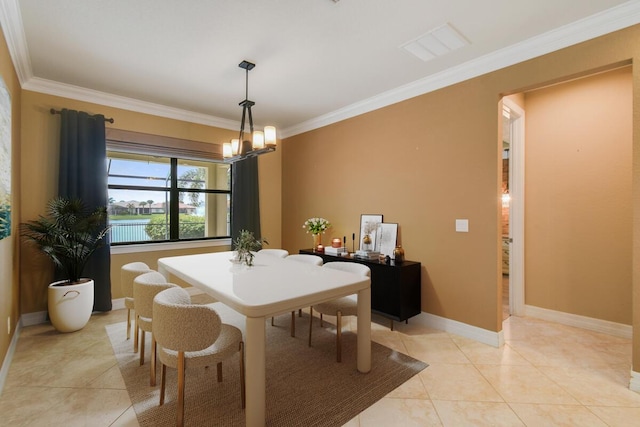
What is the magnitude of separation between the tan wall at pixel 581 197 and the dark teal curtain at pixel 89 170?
529cm

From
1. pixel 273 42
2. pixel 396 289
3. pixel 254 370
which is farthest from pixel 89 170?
pixel 396 289

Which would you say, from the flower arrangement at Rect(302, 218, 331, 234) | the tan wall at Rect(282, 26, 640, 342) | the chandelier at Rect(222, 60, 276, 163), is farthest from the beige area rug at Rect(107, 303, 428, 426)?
the chandelier at Rect(222, 60, 276, 163)

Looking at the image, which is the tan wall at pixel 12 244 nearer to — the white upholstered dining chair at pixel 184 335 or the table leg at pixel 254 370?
the white upholstered dining chair at pixel 184 335

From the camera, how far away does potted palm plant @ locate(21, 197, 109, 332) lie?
3098 mm

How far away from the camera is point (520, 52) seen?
2674 millimetres

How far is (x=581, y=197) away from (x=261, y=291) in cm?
361

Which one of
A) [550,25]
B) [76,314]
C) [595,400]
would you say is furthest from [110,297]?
[550,25]

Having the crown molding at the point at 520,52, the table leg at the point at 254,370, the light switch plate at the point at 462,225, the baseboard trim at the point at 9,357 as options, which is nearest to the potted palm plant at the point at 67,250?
the baseboard trim at the point at 9,357

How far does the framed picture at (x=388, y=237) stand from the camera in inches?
145

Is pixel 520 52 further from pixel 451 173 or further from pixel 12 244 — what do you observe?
pixel 12 244

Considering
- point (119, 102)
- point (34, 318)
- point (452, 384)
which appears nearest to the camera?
point (452, 384)

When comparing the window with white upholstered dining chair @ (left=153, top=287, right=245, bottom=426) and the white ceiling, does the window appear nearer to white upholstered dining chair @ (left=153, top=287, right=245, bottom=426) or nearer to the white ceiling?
the white ceiling

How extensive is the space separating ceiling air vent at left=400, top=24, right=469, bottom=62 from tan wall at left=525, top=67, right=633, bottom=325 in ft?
5.75

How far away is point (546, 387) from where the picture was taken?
221 cm
